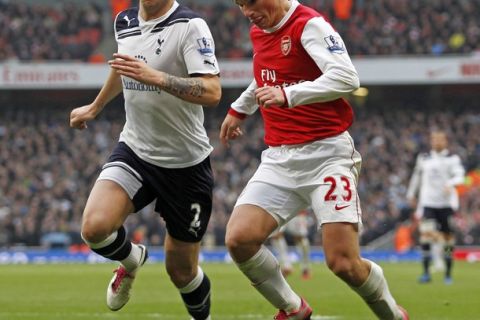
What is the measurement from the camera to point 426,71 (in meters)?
41.1

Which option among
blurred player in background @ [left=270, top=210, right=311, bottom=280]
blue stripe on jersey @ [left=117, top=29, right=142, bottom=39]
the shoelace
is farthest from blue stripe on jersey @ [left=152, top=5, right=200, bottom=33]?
blurred player in background @ [left=270, top=210, right=311, bottom=280]

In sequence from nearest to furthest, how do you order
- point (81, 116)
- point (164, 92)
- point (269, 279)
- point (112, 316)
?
point (269, 279)
point (164, 92)
point (81, 116)
point (112, 316)

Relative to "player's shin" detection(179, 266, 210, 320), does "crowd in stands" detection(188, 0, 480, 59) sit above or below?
below

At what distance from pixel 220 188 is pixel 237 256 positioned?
28164 mm

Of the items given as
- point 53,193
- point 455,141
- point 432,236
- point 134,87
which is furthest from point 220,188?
point 134,87

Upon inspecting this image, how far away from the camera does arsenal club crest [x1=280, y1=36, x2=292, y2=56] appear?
8012mm

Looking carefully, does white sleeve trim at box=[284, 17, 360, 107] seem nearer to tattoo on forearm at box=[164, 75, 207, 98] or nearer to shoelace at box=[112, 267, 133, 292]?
tattoo on forearm at box=[164, 75, 207, 98]

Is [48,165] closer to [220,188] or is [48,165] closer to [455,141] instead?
[220,188]

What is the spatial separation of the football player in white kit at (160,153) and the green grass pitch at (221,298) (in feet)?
8.05

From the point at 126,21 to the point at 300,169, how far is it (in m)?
1.84

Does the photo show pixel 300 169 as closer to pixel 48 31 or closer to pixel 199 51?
pixel 199 51

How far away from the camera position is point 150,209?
1373 inches

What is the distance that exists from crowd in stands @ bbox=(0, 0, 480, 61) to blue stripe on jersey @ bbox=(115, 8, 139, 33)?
32985 mm

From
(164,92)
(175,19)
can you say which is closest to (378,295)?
(164,92)
